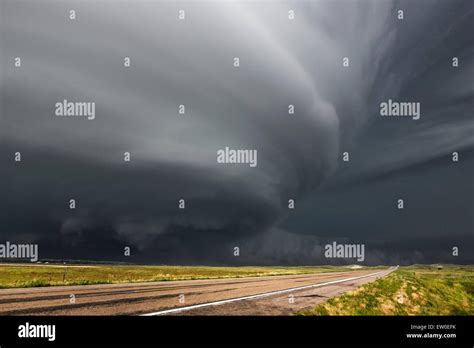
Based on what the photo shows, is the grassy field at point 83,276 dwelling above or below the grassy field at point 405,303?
below

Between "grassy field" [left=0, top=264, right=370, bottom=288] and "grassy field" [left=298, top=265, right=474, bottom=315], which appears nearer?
"grassy field" [left=298, top=265, right=474, bottom=315]

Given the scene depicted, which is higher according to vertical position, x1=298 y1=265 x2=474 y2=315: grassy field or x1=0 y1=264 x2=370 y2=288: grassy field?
x1=298 y1=265 x2=474 y2=315: grassy field

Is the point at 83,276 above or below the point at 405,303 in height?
below

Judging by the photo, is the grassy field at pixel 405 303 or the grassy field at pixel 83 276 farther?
the grassy field at pixel 83 276

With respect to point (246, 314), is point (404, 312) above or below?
below

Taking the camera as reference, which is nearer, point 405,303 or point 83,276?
point 405,303

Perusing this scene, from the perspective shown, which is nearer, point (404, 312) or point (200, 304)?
point (200, 304)
